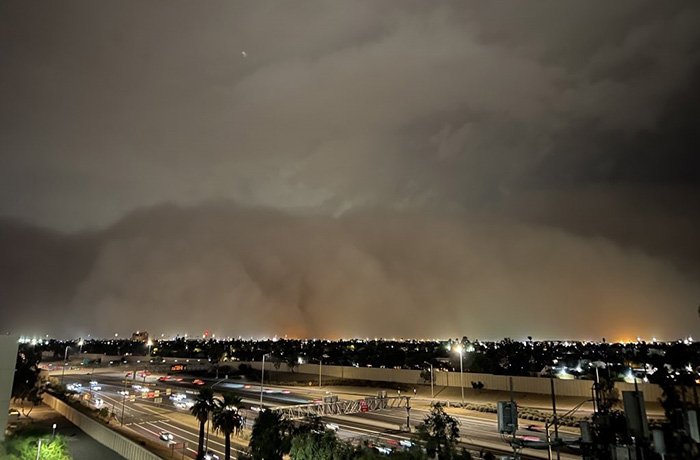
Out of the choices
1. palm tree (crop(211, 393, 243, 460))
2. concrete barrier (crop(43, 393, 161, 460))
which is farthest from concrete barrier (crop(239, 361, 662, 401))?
concrete barrier (crop(43, 393, 161, 460))

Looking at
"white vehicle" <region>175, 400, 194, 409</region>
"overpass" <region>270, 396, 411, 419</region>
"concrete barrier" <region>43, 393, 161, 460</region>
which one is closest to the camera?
"concrete barrier" <region>43, 393, 161, 460</region>

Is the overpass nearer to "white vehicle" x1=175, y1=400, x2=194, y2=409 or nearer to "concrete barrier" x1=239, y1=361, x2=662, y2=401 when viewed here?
"concrete barrier" x1=239, y1=361, x2=662, y2=401

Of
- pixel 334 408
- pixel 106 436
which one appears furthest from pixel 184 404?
pixel 106 436

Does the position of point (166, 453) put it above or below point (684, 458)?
below

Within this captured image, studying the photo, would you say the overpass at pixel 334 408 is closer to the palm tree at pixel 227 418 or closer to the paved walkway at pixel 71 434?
the palm tree at pixel 227 418

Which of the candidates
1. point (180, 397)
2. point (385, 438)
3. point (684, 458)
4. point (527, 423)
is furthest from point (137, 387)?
point (684, 458)

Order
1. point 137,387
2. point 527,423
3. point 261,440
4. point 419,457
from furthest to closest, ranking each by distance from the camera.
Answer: point 137,387
point 527,423
point 261,440
point 419,457

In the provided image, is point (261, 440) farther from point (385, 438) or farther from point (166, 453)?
point (385, 438)

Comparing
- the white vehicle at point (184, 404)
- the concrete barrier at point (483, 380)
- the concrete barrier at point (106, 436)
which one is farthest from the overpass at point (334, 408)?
the white vehicle at point (184, 404)
